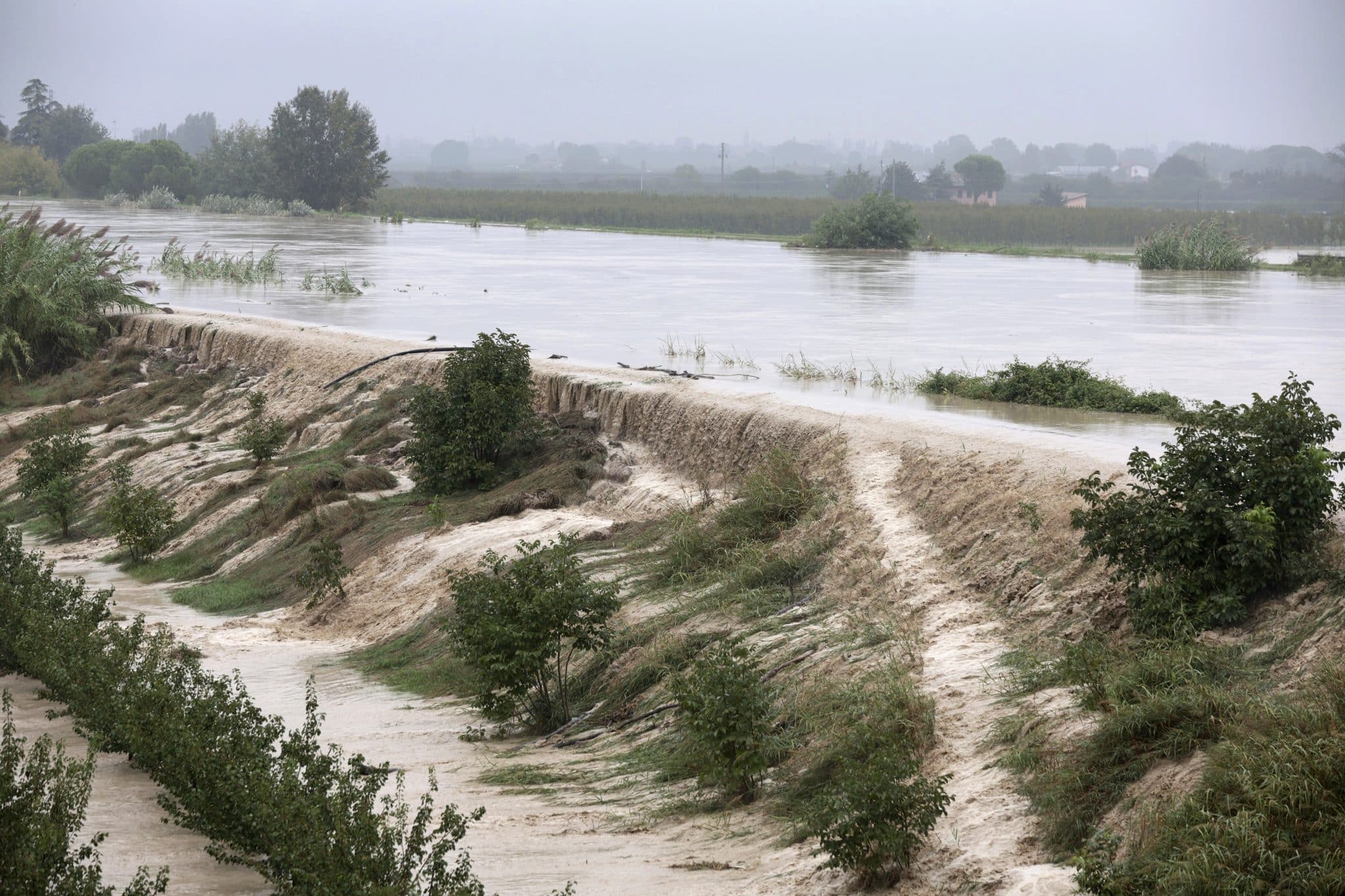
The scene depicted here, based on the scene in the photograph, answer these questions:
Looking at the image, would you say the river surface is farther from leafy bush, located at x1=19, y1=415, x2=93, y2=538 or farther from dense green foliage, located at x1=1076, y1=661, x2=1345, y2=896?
dense green foliage, located at x1=1076, y1=661, x2=1345, y2=896

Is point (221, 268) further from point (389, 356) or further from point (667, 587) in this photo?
point (667, 587)

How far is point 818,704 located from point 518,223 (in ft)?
256

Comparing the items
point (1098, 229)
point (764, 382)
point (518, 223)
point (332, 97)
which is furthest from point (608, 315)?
point (332, 97)

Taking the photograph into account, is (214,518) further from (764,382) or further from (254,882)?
(254,882)

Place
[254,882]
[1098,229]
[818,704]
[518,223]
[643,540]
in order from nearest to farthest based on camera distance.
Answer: [254,882]
[818,704]
[643,540]
[1098,229]
[518,223]

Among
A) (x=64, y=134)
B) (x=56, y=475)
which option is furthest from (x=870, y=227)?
(x=64, y=134)

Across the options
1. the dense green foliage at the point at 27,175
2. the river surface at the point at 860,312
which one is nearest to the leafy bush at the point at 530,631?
the river surface at the point at 860,312

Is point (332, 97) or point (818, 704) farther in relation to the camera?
point (332, 97)

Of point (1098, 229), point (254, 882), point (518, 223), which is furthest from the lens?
point (518, 223)

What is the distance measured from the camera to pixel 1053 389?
16.1 metres

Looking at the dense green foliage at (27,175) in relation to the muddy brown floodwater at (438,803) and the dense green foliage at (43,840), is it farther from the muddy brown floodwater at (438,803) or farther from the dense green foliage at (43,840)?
the dense green foliage at (43,840)

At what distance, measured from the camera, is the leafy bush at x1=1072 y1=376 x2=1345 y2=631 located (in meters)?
7.82

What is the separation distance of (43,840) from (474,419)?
36.4 ft

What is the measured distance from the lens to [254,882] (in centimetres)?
787
